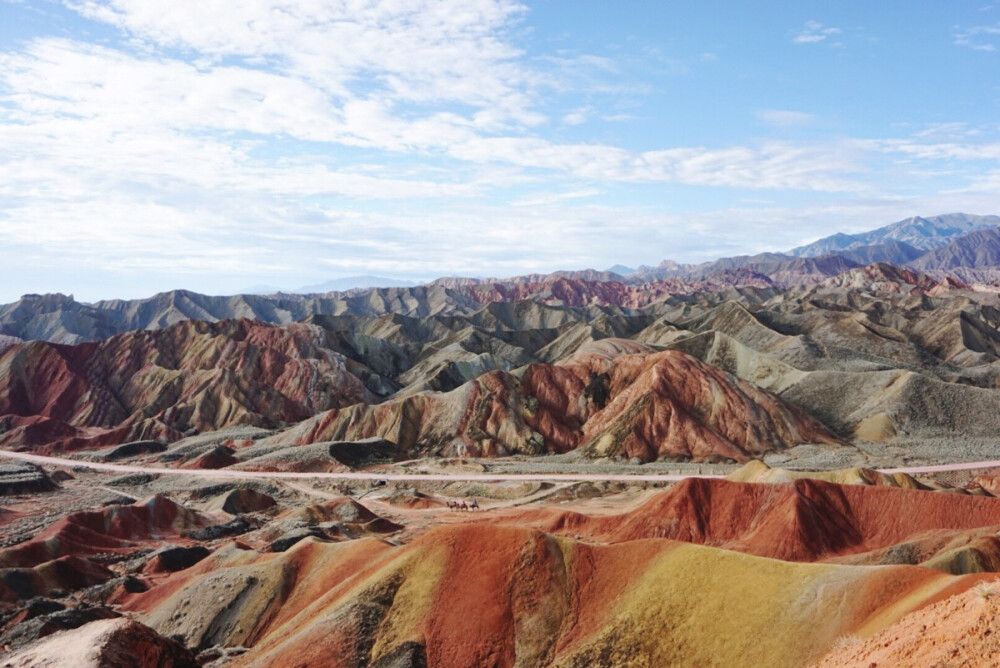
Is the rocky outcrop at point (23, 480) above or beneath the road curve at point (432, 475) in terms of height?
above

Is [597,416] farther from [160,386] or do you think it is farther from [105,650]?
[105,650]

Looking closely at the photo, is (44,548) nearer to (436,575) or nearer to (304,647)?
(304,647)

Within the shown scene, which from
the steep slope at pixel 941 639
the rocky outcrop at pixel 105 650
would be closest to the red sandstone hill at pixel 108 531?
the rocky outcrop at pixel 105 650

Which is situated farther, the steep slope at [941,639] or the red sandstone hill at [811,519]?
the red sandstone hill at [811,519]

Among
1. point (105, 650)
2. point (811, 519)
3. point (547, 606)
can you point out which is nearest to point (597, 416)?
point (811, 519)

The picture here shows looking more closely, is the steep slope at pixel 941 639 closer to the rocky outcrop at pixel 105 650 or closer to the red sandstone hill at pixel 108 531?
the rocky outcrop at pixel 105 650
